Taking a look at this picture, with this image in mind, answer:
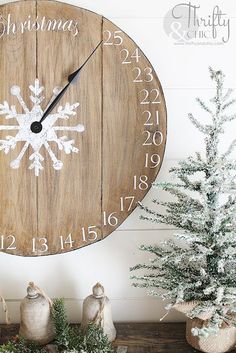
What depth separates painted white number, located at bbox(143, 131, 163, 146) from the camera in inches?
49.4

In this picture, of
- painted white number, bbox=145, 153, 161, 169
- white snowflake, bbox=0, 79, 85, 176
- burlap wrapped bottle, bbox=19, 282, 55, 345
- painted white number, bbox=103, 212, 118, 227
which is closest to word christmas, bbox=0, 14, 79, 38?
white snowflake, bbox=0, 79, 85, 176

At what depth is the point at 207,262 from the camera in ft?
3.78

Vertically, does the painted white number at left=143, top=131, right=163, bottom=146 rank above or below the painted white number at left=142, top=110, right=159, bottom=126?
below

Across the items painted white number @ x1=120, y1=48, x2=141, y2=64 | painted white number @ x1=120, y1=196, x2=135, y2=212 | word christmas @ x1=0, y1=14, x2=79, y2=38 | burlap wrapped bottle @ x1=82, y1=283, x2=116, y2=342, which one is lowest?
burlap wrapped bottle @ x1=82, y1=283, x2=116, y2=342

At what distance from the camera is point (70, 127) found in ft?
4.09

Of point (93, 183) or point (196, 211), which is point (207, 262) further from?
point (93, 183)

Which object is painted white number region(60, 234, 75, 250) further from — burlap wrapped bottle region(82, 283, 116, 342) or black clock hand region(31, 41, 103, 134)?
black clock hand region(31, 41, 103, 134)

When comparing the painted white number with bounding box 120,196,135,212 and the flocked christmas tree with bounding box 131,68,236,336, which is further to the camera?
the painted white number with bounding box 120,196,135,212

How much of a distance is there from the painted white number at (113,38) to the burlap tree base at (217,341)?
727 millimetres

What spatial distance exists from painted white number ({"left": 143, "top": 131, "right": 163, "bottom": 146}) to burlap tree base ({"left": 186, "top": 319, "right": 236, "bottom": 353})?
1.51ft

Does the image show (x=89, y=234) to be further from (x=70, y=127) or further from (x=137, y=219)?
(x=70, y=127)

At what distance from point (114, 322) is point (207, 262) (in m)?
0.36
